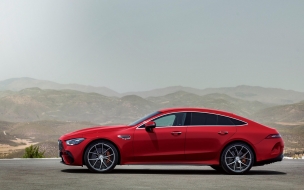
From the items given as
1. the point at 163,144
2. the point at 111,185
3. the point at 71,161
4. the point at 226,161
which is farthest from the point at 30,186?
the point at 226,161

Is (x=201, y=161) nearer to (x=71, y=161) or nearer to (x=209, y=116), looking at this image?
(x=209, y=116)

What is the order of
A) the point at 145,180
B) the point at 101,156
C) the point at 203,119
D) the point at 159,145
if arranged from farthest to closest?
the point at 203,119
the point at 159,145
the point at 101,156
the point at 145,180

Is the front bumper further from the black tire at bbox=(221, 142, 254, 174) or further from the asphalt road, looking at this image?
the black tire at bbox=(221, 142, 254, 174)

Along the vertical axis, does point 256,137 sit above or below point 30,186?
above

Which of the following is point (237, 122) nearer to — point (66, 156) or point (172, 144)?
point (172, 144)

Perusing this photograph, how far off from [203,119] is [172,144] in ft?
3.39

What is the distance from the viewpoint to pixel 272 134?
549 inches

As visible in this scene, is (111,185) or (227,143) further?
(227,143)

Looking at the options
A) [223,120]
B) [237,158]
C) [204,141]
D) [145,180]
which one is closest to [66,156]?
[145,180]

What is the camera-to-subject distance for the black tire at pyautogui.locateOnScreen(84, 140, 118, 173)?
1333 cm

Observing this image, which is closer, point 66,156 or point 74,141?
point 74,141

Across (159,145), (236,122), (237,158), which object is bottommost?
(237,158)

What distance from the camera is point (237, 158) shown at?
533 inches

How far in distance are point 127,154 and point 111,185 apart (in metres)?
2.61
